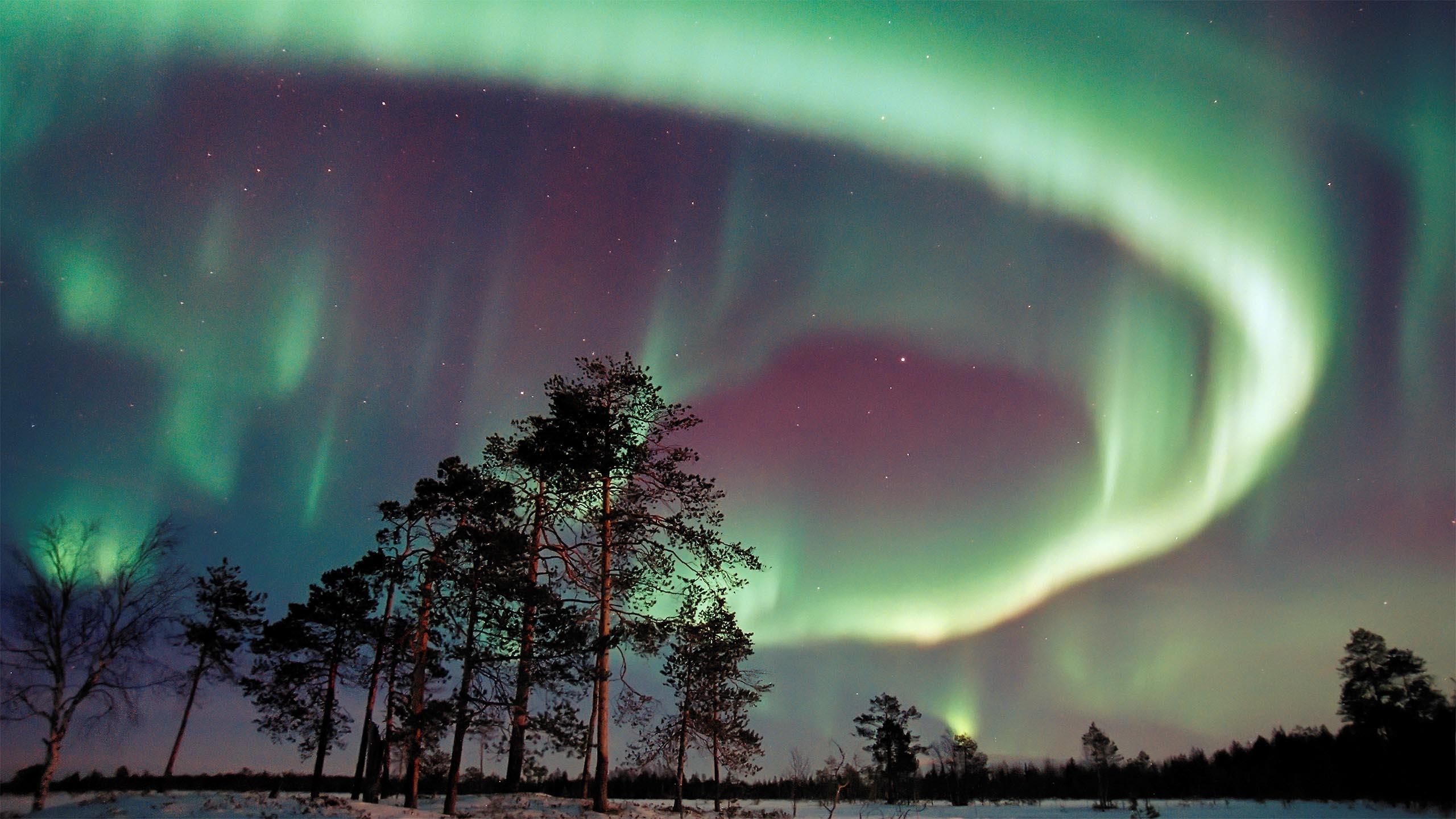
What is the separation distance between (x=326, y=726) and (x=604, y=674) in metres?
24.4

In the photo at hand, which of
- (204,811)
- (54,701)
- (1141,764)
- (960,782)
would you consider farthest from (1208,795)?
(54,701)

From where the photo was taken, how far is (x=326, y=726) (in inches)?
1452

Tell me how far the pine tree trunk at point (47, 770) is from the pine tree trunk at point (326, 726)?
1449 centimetres

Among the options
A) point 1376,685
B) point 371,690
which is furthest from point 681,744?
point 1376,685

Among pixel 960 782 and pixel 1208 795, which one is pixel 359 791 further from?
pixel 960 782

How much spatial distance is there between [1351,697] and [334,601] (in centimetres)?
6634

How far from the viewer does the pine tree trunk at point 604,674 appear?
21562mm

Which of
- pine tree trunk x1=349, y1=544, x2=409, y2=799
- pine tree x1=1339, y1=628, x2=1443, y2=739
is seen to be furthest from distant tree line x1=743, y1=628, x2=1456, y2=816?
pine tree trunk x1=349, y1=544, x2=409, y2=799

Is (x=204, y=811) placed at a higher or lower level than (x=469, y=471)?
lower

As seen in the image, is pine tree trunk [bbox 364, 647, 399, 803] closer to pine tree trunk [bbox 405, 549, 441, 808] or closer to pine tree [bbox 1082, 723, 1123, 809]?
pine tree trunk [bbox 405, 549, 441, 808]

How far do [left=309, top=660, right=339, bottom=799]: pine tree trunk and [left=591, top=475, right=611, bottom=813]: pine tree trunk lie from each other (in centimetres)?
2155

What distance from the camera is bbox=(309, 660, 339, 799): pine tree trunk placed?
36.2 metres

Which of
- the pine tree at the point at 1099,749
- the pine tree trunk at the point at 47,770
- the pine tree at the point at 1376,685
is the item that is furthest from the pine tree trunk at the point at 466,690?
the pine tree at the point at 1099,749

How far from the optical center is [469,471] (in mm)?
28906
